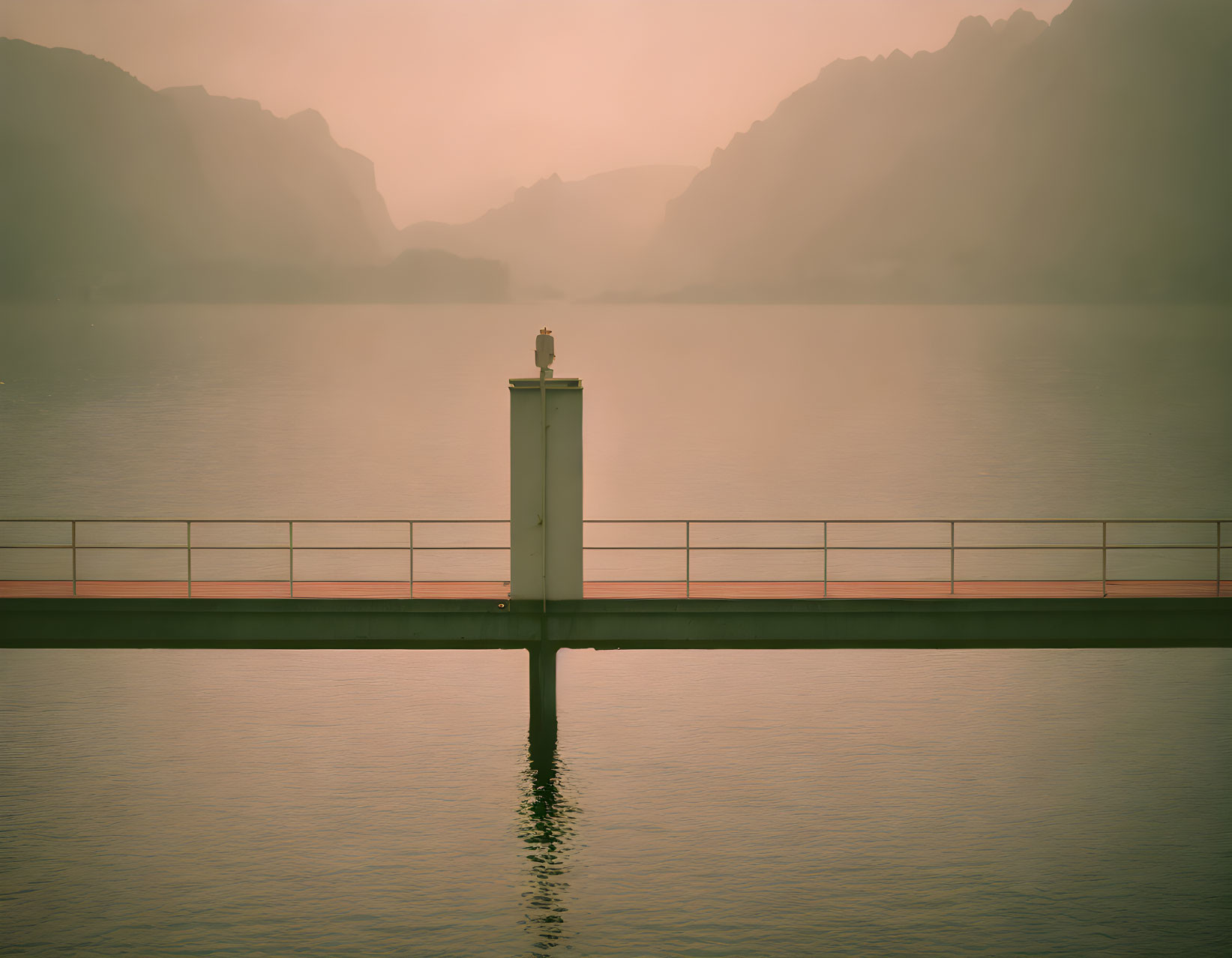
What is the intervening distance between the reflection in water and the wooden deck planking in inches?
118

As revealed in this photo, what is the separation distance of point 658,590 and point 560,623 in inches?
93.8

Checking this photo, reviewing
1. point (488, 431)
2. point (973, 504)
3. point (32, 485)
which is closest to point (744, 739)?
point (973, 504)

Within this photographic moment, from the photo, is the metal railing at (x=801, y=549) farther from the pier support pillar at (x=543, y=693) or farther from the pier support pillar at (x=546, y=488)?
the pier support pillar at (x=546, y=488)

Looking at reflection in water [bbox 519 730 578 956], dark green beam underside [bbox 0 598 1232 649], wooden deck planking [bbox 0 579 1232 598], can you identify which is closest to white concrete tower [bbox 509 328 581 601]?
Answer: dark green beam underside [bbox 0 598 1232 649]

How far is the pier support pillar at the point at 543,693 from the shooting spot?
952 inches

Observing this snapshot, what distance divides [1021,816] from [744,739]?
25.0 feet

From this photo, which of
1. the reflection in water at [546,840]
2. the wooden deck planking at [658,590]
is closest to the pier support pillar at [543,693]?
the reflection in water at [546,840]

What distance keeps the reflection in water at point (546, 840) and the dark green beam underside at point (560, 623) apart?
3233 millimetres

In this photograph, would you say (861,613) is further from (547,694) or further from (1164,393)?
(1164,393)

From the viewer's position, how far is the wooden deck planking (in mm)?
24375

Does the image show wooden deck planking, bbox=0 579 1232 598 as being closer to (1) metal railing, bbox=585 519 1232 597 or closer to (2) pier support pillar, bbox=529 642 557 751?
(1) metal railing, bbox=585 519 1232 597

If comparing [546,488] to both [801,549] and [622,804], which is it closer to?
[622,804]

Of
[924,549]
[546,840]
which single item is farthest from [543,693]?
[924,549]

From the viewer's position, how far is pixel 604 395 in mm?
159875
